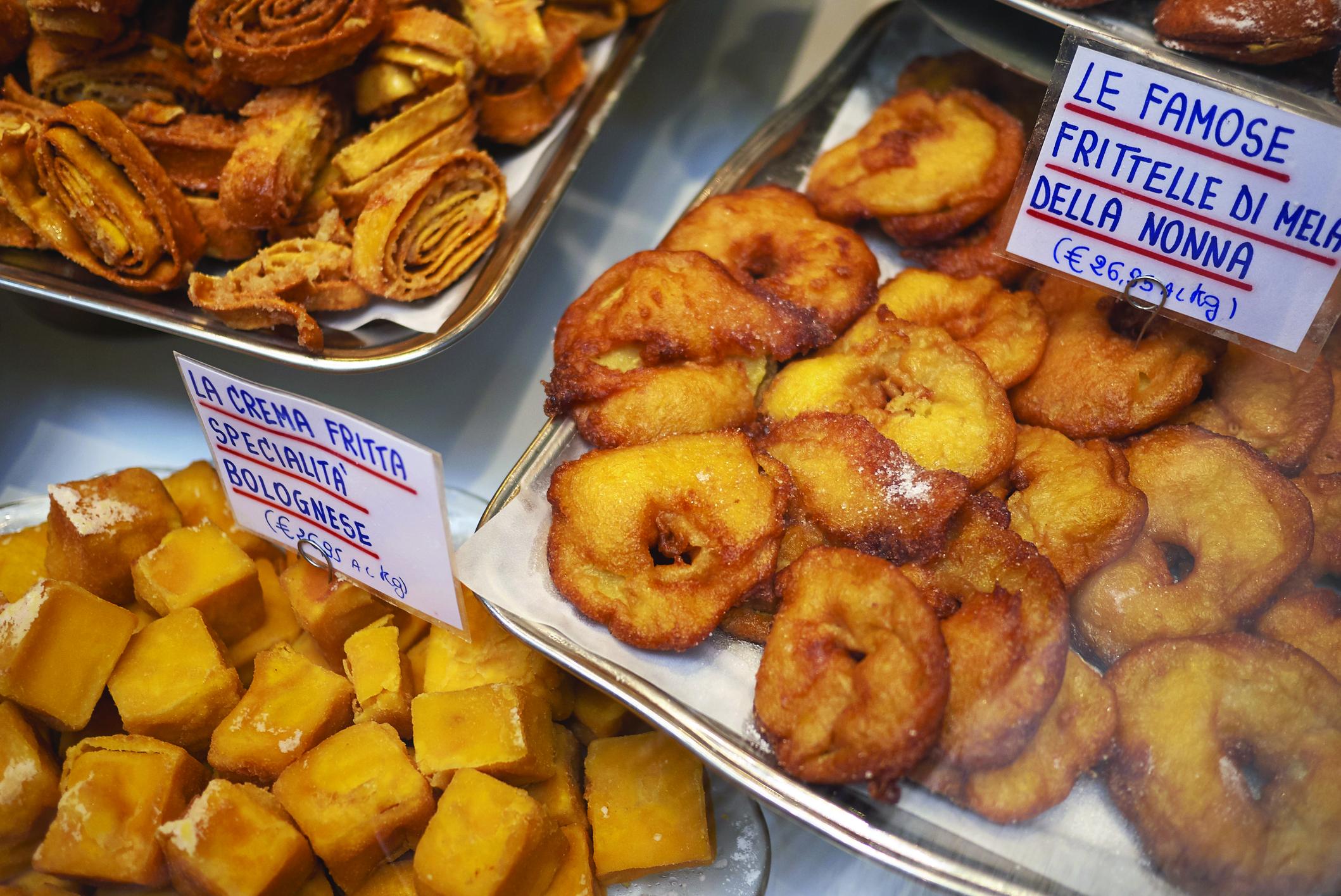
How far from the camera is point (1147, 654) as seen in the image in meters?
1.45

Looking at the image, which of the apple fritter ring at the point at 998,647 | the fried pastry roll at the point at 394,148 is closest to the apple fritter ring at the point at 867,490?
the apple fritter ring at the point at 998,647

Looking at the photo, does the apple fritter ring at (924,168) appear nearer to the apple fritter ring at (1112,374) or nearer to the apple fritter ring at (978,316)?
the apple fritter ring at (978,316)

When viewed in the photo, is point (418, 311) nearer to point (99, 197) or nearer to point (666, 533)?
point (99, 197)

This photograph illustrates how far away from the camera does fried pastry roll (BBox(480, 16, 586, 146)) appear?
7.68 feet

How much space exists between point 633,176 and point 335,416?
1.54 meters

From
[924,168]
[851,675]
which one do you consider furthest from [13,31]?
[851,675]

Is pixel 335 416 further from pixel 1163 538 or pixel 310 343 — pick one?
pixel 1163 538

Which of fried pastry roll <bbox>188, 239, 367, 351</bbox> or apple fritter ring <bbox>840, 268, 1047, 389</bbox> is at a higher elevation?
apple fritter ring <bbox>840, 268, 1047, 389</bbox>

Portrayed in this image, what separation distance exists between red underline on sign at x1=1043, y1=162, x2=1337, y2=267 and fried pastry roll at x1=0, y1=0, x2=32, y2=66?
2284mm

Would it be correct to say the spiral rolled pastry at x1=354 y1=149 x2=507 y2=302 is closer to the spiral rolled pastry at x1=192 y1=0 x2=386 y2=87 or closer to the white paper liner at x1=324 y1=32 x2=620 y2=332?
the white paper liner at x1=324 y1=32 x2=620 y2=332

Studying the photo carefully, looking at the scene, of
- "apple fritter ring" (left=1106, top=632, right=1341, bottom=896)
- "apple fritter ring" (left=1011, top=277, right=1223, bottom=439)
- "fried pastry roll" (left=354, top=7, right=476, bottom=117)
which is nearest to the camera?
"apple fritter ring" (left=1106, top=632, right=1341, bottom=896)

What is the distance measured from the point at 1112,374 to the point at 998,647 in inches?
24.9

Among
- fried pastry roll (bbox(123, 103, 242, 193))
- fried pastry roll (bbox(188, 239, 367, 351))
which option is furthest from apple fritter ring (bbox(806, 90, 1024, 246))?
fried pastry roll (bbox(123, 103, 242, 193))

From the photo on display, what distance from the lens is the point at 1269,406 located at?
1680mm
